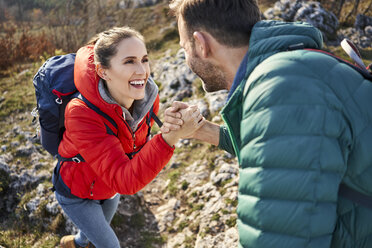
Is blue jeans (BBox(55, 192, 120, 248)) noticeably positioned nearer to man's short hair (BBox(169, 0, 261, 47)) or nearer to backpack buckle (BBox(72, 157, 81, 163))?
backpack buckle (BBox(72, 157, 81, 163))

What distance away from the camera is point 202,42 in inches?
107

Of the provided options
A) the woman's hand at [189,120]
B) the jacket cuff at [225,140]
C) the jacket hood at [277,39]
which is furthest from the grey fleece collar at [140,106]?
the jacket hood at [277,39]

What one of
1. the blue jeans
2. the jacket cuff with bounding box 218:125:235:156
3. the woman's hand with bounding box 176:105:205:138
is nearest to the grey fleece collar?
the woman's hand with bounding box 176:105:205:138

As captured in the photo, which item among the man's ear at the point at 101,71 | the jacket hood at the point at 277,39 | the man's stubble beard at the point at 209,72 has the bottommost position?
the man's ear at the point at 101,71

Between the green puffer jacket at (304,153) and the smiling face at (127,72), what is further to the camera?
the smiling face at (127,72)

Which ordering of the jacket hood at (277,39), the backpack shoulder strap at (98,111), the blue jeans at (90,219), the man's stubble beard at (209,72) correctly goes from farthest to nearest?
the blue jeans at (90,219) < the backpack shoulder strap at (98,111) < the man's stubble beard at (209,72) < the jacket hood at (277,39)

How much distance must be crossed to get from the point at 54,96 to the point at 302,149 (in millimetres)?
2927

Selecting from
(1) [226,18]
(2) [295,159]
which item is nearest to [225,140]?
(1) [226,18]

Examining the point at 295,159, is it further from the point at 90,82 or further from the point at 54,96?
the point at 54,96

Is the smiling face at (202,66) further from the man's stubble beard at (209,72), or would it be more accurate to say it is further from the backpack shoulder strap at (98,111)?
the backpack shoulder strap at (98,111)

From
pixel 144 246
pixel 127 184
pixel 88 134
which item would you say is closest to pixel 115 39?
pixel 88 134

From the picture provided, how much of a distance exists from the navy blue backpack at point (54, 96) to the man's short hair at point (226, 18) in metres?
1.57

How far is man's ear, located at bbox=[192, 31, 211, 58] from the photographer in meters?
2.71

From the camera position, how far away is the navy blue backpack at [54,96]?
3623 millimetres
